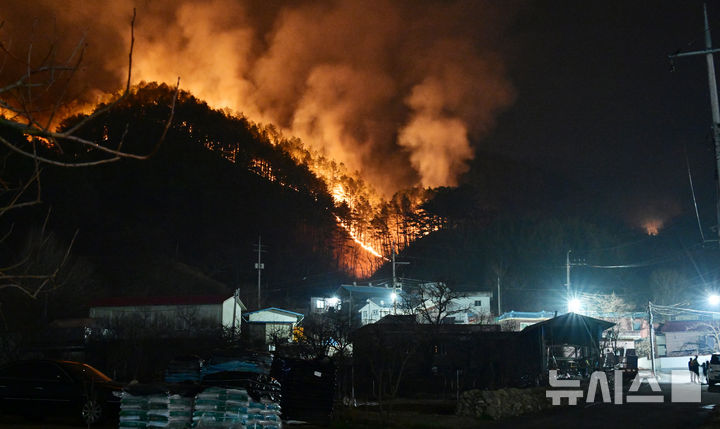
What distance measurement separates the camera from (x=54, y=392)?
13.5 meters

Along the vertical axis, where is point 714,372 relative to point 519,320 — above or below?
below

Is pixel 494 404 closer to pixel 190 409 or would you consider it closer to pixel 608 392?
pixel 608 392

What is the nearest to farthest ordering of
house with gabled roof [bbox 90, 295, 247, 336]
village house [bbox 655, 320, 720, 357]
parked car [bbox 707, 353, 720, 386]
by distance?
1. parked car [bbox 707, 353, 720, 386]
2. house with gabled roof [bbox 90, 295, 247, 336]
3. village house [bbox 655, 320, 720, 357]

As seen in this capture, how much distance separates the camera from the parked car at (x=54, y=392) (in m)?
13.2

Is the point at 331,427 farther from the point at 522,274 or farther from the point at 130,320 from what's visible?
the point at 522,274

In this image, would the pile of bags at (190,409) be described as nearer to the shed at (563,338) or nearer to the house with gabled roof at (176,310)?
the shed at (563,338)

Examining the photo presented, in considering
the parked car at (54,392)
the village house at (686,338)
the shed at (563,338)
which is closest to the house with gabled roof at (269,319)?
the shed at (563,338)

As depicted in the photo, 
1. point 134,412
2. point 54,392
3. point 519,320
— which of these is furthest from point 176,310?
point 134,412

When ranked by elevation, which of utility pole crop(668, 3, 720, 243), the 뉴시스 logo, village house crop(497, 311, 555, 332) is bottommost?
the 뉴시스 logo

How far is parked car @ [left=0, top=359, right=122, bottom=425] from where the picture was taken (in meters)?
13.2

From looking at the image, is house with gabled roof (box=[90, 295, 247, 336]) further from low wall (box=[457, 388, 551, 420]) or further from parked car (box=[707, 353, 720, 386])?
parked car (box=[707, 353, 720, 386])

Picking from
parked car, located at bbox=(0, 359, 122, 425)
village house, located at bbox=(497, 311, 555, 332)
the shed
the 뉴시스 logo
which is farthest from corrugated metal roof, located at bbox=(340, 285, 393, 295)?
parked car, located at bbox=(0, 359, 122, 425)

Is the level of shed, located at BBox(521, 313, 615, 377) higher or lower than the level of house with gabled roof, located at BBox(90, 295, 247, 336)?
lower

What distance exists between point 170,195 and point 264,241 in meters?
16.5
